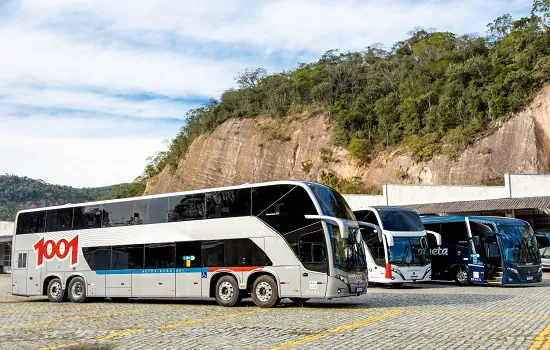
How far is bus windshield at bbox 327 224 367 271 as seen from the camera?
46.7 ft

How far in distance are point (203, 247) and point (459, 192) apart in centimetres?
2448

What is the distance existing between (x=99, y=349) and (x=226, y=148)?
6329 cm

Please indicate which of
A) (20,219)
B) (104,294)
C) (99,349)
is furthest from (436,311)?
(20,219)

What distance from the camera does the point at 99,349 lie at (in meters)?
8.40

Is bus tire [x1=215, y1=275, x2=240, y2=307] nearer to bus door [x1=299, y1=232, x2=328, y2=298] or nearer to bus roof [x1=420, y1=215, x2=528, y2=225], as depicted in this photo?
bus door [x1=299, y1=232, x2=328, y2=298]

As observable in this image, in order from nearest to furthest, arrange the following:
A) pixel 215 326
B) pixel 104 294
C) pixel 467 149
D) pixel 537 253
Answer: pixel 215 326 < pixel 104 294 < pixel 537 253 < pixel 467 149

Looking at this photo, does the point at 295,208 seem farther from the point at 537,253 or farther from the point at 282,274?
the point at 537,253

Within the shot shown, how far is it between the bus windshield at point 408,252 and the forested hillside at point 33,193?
92638 millimetres

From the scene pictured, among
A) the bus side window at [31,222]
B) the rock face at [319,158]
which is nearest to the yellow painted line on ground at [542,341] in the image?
the bus side window at [31,222]

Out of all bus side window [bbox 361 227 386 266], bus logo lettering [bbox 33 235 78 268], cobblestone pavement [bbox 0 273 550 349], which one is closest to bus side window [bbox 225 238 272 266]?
cobblestone pavement [bbox 0 273 550 349]

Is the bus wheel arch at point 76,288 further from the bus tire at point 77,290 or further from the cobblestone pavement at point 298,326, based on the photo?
the cobblestone pavement at point 298,326

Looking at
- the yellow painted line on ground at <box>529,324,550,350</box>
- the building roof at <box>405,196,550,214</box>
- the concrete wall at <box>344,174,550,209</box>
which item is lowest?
the yellow painted line on ground at <box>529,324,550,350</box>

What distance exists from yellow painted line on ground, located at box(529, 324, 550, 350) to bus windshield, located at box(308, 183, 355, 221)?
6196 millimetres

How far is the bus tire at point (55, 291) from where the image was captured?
19.1 meters
